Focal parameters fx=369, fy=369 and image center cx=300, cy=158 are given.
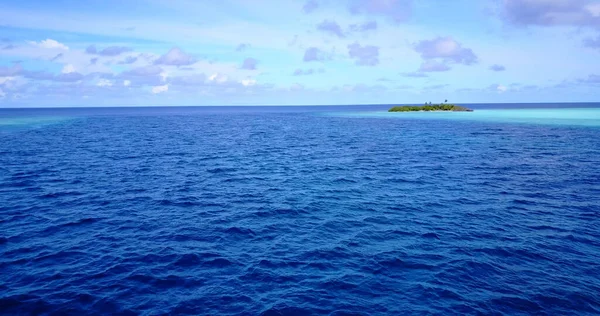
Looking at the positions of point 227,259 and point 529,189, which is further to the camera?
point 529,189

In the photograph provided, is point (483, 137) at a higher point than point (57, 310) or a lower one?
higher

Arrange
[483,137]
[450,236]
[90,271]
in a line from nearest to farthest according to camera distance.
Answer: [90,271]
[450,236]
[483,137]

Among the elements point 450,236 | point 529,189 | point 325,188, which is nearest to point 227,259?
point 450,236

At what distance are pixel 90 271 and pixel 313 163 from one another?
115ft

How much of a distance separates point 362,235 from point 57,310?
57.6ft

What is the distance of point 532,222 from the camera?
27141 mm

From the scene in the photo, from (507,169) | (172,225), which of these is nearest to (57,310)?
(172,225)

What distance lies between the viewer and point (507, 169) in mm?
44812

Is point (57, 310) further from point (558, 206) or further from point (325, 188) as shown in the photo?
point (558, 206)

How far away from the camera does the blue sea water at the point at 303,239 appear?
691 inches

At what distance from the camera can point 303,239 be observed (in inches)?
967

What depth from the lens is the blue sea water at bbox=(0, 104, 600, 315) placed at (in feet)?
57.6

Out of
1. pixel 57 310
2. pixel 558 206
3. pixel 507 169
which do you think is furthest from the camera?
pixel 507 169

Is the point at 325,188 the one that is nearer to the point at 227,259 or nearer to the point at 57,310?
the point at 227,259
